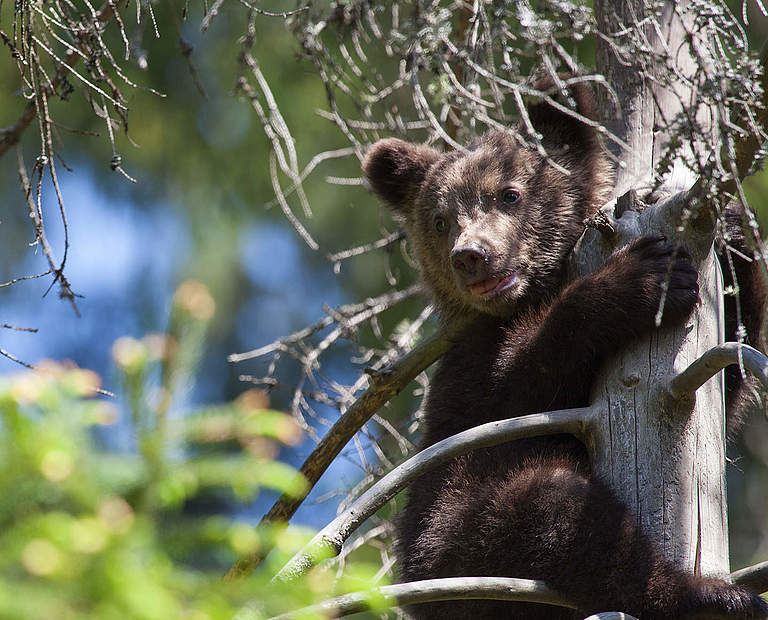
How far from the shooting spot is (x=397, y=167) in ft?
17.0

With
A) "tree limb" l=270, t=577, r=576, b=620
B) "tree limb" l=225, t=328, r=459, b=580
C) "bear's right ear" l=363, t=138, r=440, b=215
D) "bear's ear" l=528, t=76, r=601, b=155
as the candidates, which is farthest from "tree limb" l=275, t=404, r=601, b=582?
"bear's right ear" l=363, t=138, r=440, b=215

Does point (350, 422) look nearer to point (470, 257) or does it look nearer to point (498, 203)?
point (470, 257)

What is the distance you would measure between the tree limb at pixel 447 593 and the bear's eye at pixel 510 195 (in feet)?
7.61

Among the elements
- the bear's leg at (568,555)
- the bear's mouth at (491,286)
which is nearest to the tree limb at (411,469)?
the bear's leg at (568,555)

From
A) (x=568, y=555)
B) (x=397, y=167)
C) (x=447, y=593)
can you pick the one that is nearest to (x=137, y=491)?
(x=447, y=593)

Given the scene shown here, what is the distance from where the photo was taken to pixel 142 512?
1.48 m

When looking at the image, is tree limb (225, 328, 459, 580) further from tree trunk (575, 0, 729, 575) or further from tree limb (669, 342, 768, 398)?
tree limb (669, 342, 768, 398)

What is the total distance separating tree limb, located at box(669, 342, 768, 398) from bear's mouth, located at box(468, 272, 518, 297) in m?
1.33

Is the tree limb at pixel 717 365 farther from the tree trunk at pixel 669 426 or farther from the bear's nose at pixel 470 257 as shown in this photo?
the bear's nose at pixel 470 257

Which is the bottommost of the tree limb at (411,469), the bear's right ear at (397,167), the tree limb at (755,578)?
the tree limb at (755,578)

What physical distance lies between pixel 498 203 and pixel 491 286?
2.06ft

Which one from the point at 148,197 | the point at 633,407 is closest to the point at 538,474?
the point at 633,407

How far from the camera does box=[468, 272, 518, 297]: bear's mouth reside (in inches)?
169

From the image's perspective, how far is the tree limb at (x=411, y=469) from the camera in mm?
2486
